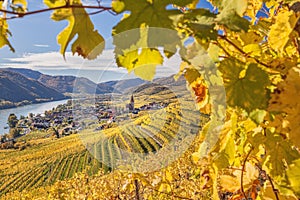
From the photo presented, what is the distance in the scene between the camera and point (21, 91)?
7756cm

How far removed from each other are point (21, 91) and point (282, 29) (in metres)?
83.3

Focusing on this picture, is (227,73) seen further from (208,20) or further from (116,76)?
(116,76)

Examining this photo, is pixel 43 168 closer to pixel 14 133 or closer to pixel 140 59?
pixel 140 59

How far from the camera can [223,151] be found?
630 mm

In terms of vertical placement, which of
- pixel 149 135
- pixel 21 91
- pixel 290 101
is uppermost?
pixel 290 101

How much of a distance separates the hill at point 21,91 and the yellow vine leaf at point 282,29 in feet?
256

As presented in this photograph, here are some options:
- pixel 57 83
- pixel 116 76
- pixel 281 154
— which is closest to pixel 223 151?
pixel 281 154

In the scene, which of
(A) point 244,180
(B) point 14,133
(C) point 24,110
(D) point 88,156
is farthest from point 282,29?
(C) point 24,110

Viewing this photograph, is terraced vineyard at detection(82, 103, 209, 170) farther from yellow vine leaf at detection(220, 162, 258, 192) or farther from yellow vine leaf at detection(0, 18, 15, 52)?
yellow vine leaf at detection(0, 18, 15, 52)

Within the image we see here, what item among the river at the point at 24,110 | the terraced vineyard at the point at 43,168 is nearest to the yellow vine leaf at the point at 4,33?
the terraced vineyard at the point at 43,168

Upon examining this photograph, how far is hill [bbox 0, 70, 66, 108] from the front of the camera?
74.3 meters

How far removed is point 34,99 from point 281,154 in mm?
82431

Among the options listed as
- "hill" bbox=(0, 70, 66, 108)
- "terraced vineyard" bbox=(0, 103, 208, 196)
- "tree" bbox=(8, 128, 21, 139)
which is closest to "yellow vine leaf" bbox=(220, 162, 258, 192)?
"terraced vineyard" bbox=(0, 103, 208, 196)

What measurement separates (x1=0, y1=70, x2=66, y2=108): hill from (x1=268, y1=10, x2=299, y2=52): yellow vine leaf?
7803 centimetres
